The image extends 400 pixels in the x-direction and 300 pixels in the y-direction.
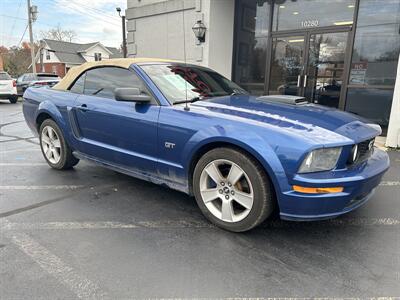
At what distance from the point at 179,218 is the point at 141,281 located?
1075 millimetres

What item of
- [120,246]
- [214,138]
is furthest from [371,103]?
[120,246]

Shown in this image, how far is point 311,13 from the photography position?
8641 mm

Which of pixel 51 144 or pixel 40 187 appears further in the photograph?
pixel 51 144

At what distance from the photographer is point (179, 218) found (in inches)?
135

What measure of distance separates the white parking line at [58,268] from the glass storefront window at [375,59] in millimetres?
7473

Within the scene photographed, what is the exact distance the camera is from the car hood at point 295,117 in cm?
285

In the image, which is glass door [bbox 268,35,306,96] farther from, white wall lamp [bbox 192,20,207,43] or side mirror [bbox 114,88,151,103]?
side mirror [bbox 114,88,151,103]

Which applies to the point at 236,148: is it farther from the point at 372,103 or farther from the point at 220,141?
the point at 372,103

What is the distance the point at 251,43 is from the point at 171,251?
8.30 m

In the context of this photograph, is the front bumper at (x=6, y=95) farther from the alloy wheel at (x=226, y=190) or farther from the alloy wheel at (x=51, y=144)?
the alloy wheel at (x=226, y=190)

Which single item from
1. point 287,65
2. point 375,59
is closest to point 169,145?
point 375,59

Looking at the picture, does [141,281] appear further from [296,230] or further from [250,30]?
[250,30]

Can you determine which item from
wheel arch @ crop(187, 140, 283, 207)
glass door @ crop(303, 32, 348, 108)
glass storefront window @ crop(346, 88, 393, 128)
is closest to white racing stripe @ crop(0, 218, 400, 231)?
wheel arch @ crop(187, 140, 283, 207)

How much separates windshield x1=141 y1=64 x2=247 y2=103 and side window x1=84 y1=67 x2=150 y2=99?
177 mm
